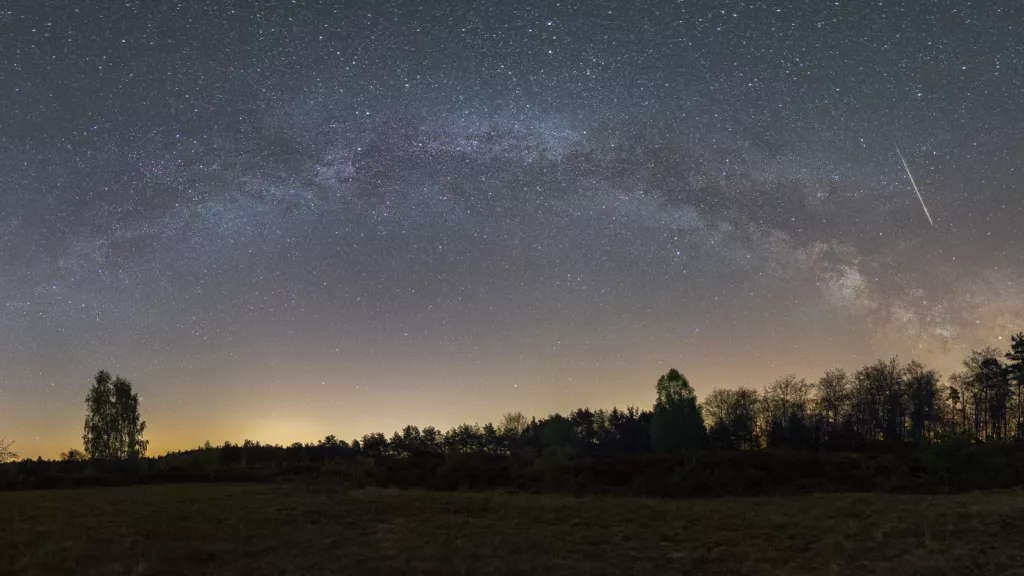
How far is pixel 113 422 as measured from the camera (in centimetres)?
7544

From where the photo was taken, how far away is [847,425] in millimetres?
78000

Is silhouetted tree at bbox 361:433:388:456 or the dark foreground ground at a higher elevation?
the dark foreground ground

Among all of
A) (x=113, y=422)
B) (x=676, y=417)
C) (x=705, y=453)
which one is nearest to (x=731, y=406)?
(x=676, y=417)

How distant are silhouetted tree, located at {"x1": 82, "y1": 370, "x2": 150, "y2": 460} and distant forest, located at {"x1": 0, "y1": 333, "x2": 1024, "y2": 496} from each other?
0.42 feet

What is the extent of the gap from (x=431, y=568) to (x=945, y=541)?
14802mm

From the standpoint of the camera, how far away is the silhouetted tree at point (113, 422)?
74.2 m

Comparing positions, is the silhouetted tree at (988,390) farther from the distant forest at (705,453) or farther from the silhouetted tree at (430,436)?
the silhouetted tree at (430,436)

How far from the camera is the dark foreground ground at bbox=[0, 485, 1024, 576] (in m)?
17.2

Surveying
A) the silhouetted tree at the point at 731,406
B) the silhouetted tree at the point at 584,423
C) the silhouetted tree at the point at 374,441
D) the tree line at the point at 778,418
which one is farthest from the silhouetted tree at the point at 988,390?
the silhouetted tree at the point at 374,441

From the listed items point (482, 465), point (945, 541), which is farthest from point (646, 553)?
point (482, 465)

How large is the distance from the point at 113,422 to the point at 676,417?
64068mm

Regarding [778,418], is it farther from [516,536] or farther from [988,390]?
[516,536]

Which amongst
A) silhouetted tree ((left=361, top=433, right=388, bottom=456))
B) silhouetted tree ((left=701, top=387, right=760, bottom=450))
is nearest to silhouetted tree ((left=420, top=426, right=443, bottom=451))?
silhouetted tree ((left=361, top=433, right=388, bottom=456))

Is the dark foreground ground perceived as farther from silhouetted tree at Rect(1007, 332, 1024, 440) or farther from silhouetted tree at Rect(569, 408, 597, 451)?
silhouetted tree at Rect(569, 408, 597, 451)
